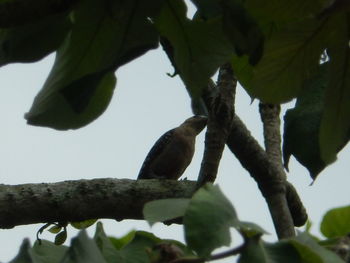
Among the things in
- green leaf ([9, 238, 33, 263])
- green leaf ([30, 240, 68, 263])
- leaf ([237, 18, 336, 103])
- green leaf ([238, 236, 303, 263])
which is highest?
leaf ([237, 18, 336, 103])

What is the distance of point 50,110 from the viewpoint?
5.24 feet

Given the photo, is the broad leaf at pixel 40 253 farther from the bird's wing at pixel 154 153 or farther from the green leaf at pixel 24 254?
the bird's wing at pixel 154 153

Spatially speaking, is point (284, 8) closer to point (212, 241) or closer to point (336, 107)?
point (336, 107)

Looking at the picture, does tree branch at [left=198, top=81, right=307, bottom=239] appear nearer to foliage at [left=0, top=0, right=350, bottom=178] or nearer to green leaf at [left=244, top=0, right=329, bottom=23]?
foliage at [left=0, top=0, right=350, bottom=178]

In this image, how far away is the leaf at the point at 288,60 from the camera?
172cm

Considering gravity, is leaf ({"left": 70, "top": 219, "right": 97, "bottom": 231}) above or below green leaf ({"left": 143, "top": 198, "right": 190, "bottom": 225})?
below

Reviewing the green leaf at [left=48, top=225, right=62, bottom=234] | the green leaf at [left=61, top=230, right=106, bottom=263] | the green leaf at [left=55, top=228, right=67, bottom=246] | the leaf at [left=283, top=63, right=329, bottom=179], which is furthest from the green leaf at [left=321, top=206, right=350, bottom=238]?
the green leaf at [left=48, top=225, right=62, bottom=234]

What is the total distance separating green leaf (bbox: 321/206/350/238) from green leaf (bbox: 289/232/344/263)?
0.77 meters

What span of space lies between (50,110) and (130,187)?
168 centimetres

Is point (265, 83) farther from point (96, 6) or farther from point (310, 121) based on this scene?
point (96, 6)

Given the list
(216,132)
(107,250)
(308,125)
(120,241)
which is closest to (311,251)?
(308,125)

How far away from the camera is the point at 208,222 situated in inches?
50.1

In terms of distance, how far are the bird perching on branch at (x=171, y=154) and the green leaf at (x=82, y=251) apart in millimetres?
5246

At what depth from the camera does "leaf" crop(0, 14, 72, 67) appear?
1.60 m
